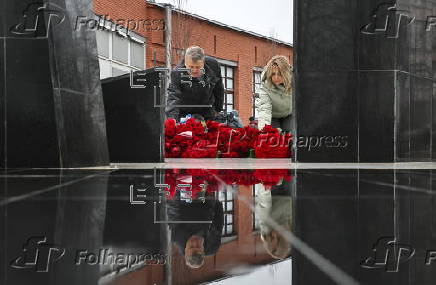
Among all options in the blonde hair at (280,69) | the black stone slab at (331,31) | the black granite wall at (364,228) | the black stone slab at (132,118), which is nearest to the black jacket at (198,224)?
the black granite wall at (364,228)

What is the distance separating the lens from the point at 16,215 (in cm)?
181

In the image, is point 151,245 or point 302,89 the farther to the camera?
point 302,89

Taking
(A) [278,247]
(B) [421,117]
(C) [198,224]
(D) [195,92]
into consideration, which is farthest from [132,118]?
(A) [278,247]

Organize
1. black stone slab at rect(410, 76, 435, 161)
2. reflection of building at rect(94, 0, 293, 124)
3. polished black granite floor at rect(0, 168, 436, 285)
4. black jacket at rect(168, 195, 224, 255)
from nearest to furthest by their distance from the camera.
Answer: polished black granite floor at rect(0, 168, 436, 285), black jacket at rect(168, 195, 224, 255), black stone slab at rect(410, 76, 435, 161), reflection of building at rect(94, 0, 293, 124)

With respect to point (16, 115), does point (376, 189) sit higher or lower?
lower

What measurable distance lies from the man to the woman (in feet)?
3.92

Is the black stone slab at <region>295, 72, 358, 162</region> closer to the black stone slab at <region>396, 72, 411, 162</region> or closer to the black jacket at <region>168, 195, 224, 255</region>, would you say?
the black stone slab at <region>396, 72, 411, 162</region>

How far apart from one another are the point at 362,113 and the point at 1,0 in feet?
12.1

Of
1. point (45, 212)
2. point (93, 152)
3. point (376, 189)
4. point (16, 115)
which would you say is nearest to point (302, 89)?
point (93, 152)

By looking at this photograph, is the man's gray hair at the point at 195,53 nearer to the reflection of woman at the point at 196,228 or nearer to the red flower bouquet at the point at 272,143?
the red flower bouquet at the point at 272,143

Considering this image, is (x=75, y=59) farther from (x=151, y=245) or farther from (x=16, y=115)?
(x=151, y=245)

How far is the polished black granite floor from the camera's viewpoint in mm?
1048

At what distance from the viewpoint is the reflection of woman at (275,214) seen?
1.30 m

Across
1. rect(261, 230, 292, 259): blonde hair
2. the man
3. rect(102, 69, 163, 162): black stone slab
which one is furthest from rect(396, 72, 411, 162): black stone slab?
rect(261, 230, 292, 259): blonde hair
